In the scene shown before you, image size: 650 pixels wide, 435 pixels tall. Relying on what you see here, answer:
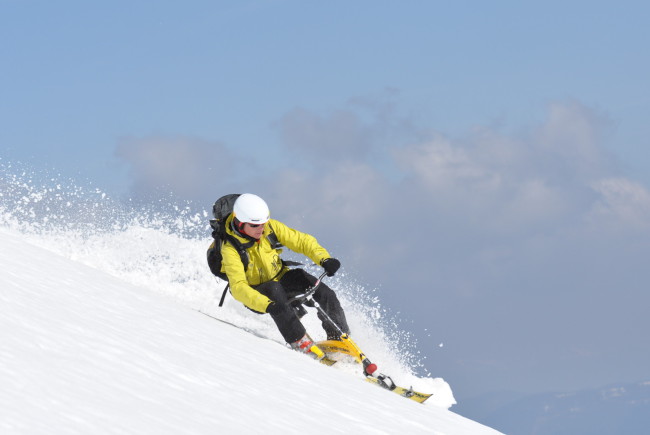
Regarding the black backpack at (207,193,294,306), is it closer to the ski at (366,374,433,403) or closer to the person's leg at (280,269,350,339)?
the person's leg at (280,269,350,339)

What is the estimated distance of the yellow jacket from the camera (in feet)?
29.7

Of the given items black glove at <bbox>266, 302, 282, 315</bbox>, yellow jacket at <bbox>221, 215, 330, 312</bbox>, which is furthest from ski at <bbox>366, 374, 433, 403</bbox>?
yellow jacket at <bbox>221, 215, 330, 312</bbox>

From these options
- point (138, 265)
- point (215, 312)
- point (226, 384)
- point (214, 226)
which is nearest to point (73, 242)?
point (138, 265)

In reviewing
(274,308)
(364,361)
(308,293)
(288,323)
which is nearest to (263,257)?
(308,293)

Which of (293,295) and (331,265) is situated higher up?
(331,265)

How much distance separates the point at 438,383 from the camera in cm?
1074

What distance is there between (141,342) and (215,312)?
18.6 feet

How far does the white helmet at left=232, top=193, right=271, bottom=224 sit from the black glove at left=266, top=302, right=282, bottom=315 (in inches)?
38.4

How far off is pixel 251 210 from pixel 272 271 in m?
0.93

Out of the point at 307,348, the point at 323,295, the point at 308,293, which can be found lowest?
the point at 307,348

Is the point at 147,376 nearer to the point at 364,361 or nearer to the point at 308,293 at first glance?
the point at 364,361

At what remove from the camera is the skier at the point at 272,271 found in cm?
888

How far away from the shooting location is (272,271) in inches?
381

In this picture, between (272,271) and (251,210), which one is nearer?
(251,210)
